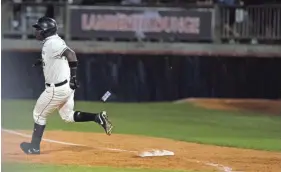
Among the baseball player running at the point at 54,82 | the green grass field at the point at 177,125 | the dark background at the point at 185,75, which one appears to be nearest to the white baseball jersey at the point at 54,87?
the baseball player running at the point at 54,82

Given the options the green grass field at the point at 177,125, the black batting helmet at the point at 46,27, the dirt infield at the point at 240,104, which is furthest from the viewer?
the dirt infield at the point at 240,104

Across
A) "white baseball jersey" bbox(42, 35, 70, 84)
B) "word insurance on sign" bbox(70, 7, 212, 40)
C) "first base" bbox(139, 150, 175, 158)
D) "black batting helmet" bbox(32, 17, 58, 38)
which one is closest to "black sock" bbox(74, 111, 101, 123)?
"white baseball jersey" bbox(42, 35, 70, 84)

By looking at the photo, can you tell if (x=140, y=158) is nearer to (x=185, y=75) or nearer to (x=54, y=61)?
(x=54, y=61)

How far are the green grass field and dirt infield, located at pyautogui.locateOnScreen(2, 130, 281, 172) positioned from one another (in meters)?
0.27

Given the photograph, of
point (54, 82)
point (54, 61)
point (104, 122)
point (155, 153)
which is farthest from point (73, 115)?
point (155, 153)

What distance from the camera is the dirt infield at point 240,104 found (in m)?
14.5

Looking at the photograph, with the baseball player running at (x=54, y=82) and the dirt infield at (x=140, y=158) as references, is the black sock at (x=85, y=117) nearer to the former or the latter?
the baseball player running at (x=54, y=82)

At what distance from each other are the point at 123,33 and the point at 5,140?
7191 mm

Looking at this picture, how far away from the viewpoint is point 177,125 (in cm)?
1230

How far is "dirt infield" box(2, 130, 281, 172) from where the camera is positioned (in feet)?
28.3

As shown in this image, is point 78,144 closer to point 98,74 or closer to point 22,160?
point 22,160

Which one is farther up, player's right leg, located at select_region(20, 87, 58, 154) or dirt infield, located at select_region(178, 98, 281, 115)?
player's right leg, located at select_region(20, 87, 58, 154)

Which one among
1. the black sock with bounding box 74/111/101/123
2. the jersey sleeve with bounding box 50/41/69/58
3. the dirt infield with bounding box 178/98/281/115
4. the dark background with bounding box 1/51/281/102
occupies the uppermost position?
the jersey sleeve with bounding box 50/41/69/58

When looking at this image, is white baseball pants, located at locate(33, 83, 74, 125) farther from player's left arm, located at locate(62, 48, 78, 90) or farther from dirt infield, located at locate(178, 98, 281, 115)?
dirt infield, located at locate(178, 98, 281, 115)
